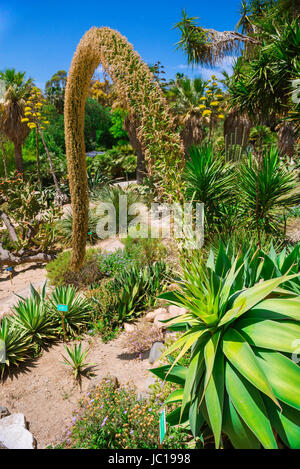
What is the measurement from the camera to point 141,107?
2494mm

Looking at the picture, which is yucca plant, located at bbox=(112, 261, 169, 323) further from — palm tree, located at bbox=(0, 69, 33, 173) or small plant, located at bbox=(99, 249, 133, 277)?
palm tree, located at bbox=(0, 69, 33, 173)

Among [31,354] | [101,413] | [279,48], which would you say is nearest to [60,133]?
[279,48]

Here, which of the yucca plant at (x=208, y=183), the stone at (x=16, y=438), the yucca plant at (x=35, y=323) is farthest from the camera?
the yucca plant at (x=208, y=183)

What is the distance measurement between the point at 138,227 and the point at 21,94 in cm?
1137

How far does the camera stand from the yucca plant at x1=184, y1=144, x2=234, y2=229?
521 centimetres

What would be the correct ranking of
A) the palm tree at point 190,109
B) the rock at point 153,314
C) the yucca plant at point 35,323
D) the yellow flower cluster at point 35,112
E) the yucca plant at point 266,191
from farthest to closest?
the palm tree at point 190,109, the yellow flower cluster at point 35,112, the yucca plant at point 266,191, the rock at point 153,314, the yucca plant at point 35,323

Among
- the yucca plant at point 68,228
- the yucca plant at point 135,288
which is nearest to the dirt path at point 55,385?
the yucca plant at point 135,288

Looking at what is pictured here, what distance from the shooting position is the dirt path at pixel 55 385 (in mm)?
2957

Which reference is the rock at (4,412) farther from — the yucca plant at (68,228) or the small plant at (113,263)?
the yucca plant at (68,228)

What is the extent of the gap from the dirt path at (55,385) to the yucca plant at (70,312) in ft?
1.55

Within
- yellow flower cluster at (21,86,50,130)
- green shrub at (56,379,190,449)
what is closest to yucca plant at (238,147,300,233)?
green shrub at (56,379,190,449)

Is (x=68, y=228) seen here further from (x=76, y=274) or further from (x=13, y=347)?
(x=13, y=347)
